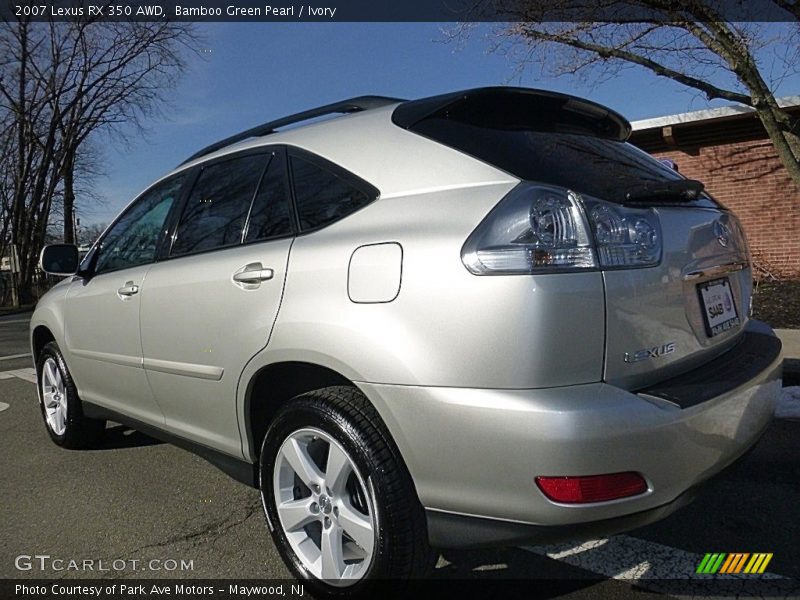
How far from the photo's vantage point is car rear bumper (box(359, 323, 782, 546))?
1.76m

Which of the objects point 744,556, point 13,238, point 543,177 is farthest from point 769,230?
point 13,238

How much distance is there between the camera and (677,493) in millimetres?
1923

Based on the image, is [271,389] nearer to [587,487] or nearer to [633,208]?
[587,487]

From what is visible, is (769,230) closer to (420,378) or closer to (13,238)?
(420,378)

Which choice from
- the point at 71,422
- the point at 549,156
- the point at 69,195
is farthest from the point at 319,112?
the point at 69,195

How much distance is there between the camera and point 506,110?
2.31m

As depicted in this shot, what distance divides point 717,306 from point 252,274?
165 cm

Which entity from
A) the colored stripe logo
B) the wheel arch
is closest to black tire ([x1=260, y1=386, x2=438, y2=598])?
the wheel arch

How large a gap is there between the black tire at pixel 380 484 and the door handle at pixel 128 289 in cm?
141

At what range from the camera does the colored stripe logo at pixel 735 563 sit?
239 centimetres

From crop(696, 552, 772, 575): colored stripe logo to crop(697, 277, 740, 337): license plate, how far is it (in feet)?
2.86

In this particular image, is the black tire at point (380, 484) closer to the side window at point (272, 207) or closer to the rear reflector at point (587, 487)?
the rear reflector at point (587, 487)

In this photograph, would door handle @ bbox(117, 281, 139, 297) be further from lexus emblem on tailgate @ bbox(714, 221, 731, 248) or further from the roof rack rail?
lexus emblem on tailgate @ bbox(714, 221, 731, 248)

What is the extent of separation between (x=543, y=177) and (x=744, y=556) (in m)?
1.65
